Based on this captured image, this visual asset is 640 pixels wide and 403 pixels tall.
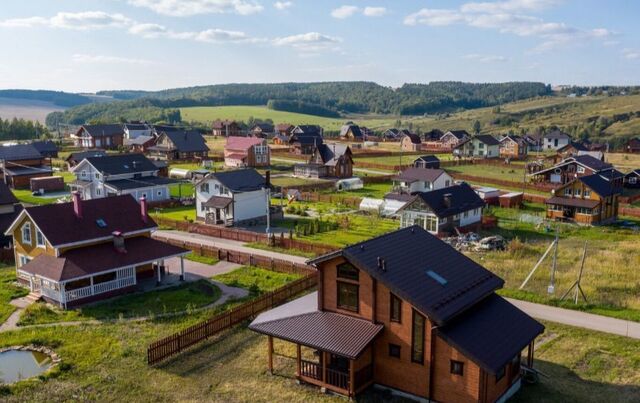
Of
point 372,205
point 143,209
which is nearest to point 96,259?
point 143,209

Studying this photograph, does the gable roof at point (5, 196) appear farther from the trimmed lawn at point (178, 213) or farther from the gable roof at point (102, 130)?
the gable roof at point (102, 130)

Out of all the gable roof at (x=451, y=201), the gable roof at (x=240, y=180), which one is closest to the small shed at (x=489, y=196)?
the gable roof at (x=451, y=201)

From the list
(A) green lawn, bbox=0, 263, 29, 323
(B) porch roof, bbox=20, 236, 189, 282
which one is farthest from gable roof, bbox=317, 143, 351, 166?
(A) green lawn, bbox=0, 263, 29, 323

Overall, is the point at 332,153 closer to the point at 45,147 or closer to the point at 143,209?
the point at 143,209

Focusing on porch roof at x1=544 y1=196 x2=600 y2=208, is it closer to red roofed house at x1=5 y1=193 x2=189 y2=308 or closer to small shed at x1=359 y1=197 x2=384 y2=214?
small shed at x1=359 y1=197 x2=384 y2=214

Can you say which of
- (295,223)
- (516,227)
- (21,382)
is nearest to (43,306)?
(21,382)

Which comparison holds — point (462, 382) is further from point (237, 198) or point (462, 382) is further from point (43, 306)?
point (237, 198)
